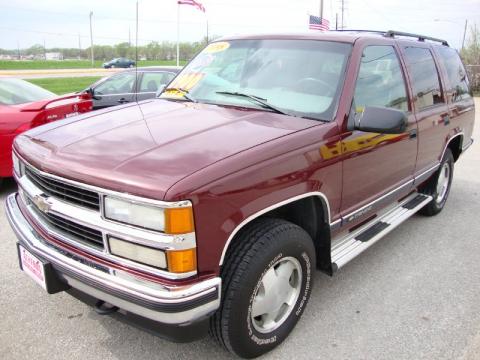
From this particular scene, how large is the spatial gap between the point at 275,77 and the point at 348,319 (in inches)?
69.1

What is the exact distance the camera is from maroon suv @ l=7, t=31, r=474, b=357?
6.77ft

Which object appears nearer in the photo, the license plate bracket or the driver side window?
the license plate bracket

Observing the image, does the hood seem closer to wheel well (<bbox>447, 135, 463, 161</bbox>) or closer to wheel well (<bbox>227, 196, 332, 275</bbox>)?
wheel well (<bbox>227, 196, 332, 275</bbox>)

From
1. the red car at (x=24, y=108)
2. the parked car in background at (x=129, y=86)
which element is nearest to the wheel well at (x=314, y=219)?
the red car at (x=24, y=108)

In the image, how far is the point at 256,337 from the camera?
2.53 m

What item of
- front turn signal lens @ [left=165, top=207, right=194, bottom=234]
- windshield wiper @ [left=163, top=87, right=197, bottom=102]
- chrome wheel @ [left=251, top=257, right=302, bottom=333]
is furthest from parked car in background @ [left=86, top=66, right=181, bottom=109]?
front turn signal lens @ [left=165, top=207, right=194, bottom=234]

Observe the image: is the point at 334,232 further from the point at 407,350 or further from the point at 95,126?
the point at 95,126

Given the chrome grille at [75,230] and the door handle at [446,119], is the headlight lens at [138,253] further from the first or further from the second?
the door handle at [446,119]

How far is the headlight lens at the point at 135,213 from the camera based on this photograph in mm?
1996

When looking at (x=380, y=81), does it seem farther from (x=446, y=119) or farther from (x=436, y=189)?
(x=436, y=189)

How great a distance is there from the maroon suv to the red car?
7.58 feet

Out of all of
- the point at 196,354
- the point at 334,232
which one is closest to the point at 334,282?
the point at 334,232

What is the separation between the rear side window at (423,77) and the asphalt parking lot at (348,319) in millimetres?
1401

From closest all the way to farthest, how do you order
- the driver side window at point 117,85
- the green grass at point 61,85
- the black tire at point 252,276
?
the black tire at point 252,276 → the driver side window at point 117,85 → the green grass at point 61,85
